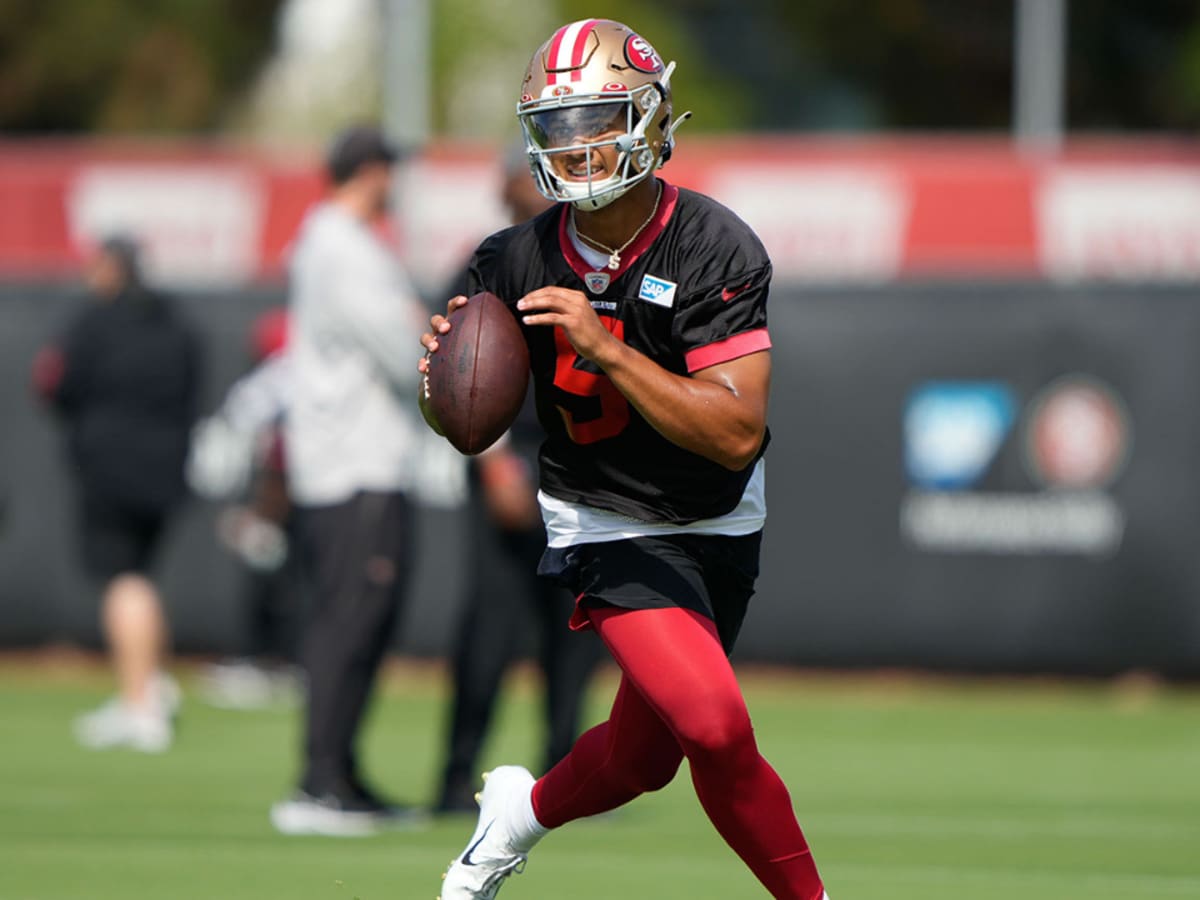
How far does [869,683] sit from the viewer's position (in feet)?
41.6

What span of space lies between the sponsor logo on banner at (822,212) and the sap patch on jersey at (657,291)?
45.7 ft

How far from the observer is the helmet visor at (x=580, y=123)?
18.3 feet

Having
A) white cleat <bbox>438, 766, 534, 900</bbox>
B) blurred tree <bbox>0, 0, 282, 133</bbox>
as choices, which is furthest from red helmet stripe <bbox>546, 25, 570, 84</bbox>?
blurred tree <bbox>0, 0, 282, 133</bbox>

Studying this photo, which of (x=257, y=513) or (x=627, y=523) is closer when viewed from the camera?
(x=627, y=523)

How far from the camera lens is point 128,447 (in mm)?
10797

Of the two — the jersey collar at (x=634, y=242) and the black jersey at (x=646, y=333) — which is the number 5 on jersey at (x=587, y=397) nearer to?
the black jersey at (x=646, y=333)

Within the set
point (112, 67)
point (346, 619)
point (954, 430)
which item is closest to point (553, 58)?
point (346, 619)

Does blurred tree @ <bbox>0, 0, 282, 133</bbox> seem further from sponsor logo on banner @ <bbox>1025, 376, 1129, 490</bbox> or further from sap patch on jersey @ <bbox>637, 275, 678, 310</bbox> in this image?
sap patch on jersey @ <bbox>637, 275, 678, 310</bbox>

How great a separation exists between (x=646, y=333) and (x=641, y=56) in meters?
0.69

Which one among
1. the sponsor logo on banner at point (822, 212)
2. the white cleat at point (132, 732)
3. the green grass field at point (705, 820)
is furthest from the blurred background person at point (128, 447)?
the sponsor logo on banner at point (822, 212)

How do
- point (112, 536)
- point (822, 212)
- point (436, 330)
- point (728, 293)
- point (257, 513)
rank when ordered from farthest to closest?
point (822, 212), point (257, 513), point (112, 536), point (436, 330), point (728, 293)

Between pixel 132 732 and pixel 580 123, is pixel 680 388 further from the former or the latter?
pixel 132 732

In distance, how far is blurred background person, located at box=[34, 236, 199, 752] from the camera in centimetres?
1062

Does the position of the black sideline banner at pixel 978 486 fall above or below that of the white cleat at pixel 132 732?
above
